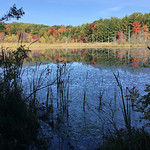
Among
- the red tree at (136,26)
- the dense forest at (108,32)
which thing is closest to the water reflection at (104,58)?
the dense forest at (108,32)

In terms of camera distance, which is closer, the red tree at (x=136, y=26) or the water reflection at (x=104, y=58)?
the water reflection at (x=104, y=58)

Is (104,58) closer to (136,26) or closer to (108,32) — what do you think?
(136,26)

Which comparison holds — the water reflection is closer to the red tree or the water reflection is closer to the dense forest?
the dense forest

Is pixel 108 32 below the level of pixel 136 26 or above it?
below

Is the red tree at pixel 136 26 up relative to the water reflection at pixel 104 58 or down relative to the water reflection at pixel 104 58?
up

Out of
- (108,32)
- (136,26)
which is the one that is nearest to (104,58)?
(136,26)

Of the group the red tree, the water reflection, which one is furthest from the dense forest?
the water reflection

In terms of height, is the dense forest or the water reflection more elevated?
the dense forest

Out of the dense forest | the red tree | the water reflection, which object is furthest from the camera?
the red tree

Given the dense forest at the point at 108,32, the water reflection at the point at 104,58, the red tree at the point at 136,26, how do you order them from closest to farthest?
the water reflection at the point at 104,58
the dense forest at the point at 108,32
the red tree at the point at 136,26

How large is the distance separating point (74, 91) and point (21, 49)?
3.78 metres

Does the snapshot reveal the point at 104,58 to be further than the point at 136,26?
No

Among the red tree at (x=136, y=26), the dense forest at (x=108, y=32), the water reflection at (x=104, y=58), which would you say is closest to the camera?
the water reflection at (x=104, y=58)

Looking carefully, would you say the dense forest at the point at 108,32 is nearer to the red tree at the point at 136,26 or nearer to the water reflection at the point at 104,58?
the red tree at the point at 136,26
